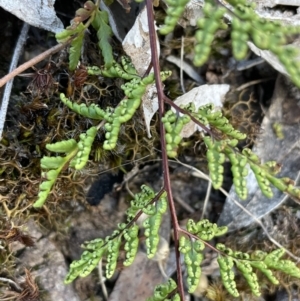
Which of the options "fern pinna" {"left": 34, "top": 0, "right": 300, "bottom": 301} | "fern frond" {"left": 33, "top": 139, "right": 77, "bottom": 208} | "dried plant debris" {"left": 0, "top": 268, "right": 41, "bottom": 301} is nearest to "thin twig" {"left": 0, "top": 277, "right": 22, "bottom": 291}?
"dried plant debris" {"left": 0, "top": 268, "right": 41, "bottom": 301}

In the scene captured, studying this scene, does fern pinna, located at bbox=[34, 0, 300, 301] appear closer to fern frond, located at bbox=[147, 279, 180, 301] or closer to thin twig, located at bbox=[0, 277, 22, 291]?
fern frond, located at bbox=[147, 279, 180, 301]

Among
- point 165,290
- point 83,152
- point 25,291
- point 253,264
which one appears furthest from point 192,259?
point 25,291

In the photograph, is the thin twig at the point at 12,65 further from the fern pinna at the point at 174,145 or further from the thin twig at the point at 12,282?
the thin twig at the point at 12,282

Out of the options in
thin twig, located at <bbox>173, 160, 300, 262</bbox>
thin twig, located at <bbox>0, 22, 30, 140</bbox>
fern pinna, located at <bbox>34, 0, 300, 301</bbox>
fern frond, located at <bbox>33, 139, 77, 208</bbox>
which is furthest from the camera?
thin twig, located at <bbox>173, 160, 300, 262</bbox>

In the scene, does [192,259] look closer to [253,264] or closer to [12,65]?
[253,264]

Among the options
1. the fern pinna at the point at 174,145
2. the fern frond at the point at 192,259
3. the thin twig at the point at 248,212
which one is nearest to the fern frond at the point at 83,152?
the fern pinna at the point at 174,145

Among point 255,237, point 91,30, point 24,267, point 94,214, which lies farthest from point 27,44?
point 255,237

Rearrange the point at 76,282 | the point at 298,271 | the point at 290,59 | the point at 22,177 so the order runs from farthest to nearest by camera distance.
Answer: the point at 76,282, the point at 22,177, the point at 298,271, the point at 290,59

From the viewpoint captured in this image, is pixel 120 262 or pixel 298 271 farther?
pixel 120 262

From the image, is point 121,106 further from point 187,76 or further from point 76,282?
point 76,282

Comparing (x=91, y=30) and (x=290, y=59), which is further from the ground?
(x=290, y=59)

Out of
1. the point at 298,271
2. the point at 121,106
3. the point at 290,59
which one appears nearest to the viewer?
the point at 290,59
